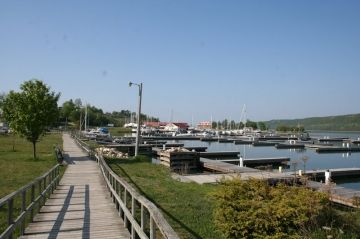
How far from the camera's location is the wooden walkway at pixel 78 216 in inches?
339

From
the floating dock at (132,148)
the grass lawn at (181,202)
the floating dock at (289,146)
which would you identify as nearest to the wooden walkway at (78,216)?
the grass lawn at (181,202)

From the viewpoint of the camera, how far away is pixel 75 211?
10969mm

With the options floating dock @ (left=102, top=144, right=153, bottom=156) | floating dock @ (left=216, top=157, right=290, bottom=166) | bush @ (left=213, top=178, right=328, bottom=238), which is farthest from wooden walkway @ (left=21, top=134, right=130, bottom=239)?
floating dock @ (left=102, top=144, right=153, bottom=156)

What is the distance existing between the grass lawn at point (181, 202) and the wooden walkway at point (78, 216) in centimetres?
172

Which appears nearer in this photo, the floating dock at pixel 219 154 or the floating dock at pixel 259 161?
the floating dock at pixel 259 161

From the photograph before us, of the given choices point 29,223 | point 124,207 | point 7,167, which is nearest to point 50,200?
point 29,223

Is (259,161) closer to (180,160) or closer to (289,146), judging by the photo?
(180,160)

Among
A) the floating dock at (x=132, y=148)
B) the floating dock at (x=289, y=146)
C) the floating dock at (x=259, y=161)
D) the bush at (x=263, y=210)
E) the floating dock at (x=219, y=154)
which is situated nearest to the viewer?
the bush at (x=263, y=210)

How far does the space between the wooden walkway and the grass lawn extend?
5.64 ft

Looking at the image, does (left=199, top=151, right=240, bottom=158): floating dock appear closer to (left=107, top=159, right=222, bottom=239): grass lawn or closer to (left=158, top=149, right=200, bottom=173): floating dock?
(left=158, top=149, right=200, bottom=173): floating dock

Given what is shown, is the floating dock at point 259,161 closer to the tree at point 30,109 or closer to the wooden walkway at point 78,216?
the tree at point 30,109

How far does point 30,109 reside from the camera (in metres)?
27.8

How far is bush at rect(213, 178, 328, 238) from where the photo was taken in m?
8.22

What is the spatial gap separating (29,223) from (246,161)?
31.6 m
